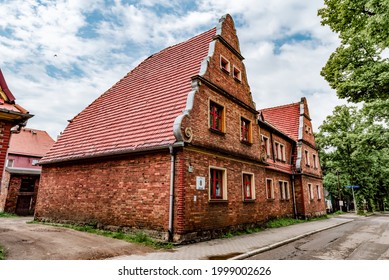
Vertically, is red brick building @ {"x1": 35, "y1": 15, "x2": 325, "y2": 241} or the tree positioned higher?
the tree

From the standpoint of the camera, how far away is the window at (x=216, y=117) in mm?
11040

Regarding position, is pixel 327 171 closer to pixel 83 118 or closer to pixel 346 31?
pixel 346 31

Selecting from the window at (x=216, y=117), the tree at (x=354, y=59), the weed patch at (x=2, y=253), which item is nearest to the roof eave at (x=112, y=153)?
the window at (x=216, y=117)

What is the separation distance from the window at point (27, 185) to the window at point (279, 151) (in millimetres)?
20817

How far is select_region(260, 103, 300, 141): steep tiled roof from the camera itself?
24016 millimetres

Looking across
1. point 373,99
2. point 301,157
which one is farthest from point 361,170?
point 373,99

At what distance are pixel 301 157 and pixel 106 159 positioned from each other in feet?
54.1

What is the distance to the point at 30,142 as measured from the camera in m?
29.9

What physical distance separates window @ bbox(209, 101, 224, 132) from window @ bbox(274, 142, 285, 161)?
9517 millimetres

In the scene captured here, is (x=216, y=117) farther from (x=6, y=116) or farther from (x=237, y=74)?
(x=6, y=116)

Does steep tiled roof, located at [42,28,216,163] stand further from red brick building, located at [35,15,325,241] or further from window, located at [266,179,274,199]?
window, located at [266,179,274,199]

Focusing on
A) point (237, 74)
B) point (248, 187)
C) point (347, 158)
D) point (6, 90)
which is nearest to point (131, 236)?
point (6, 90)

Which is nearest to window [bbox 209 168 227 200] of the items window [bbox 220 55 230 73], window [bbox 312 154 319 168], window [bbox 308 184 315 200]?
window [bbox 220 55 230 73]

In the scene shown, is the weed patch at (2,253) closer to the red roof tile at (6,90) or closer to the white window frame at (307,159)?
the red roof tile at (6,90)
